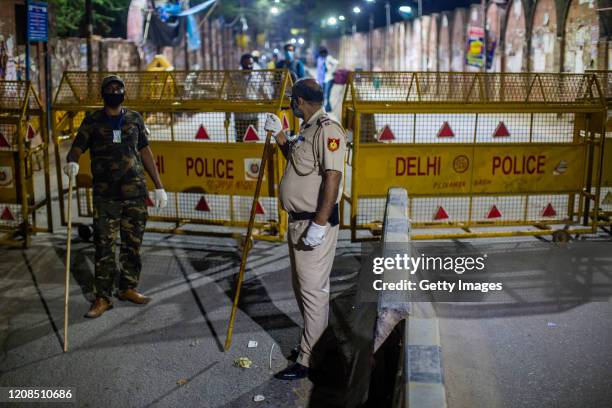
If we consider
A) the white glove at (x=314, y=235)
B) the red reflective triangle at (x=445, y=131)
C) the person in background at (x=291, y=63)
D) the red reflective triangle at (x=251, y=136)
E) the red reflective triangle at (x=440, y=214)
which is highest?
the person in background at (x=291, y=63)

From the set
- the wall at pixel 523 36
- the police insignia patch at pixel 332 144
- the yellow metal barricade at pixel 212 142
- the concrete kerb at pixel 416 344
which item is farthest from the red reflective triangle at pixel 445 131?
the wall at pixel 523 36

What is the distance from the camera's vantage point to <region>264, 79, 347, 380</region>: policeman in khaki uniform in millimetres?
4254

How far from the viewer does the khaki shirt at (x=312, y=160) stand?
4242mm

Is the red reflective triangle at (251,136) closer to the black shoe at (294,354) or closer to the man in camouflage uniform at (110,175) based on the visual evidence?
the man in camouflage uniform at (110,175)

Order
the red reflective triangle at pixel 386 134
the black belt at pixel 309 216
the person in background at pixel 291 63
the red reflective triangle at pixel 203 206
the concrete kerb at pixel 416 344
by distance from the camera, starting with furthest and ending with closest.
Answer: the person in background at pixel 291 63, the red reflective triangle at pixel 203 206, the red reflective triangle at pixel 386 134, the black belt at pixel 309 216, the concrete kerb at pixel 416 344

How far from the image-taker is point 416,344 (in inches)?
135

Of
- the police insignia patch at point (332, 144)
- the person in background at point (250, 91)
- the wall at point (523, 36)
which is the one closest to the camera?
the police insignia patch at point (332, 144)

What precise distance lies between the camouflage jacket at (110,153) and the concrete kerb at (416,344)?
2.42 m

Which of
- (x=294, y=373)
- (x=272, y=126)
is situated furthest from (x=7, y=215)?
(x=294, y=373)

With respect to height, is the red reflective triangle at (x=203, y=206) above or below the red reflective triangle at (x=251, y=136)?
below

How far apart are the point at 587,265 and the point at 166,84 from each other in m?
5.46

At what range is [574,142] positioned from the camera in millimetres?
7816

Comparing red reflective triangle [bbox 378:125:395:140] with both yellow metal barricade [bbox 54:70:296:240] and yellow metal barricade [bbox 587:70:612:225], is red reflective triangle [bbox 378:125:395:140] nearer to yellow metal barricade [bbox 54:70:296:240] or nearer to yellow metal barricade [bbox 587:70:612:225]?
yellow metal barricade [bbox 54:70:296:240]

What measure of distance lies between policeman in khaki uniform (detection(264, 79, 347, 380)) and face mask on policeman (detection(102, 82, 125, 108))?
1.95 m
